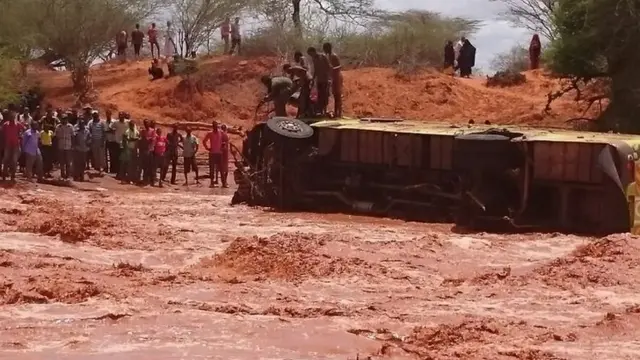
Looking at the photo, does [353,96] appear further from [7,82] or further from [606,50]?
[7,82]

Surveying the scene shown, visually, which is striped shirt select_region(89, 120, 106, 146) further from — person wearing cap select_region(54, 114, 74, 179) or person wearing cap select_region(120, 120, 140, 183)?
person wearing cap select_region(54, 114, 74, 179)

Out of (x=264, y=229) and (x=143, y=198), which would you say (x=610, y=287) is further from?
(x=143, y=198)

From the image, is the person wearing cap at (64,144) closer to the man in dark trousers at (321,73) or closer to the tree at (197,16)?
the man in dark trousers at (321,73)

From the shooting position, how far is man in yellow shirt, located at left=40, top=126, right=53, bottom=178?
1978 cm

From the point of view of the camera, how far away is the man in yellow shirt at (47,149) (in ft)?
64.9

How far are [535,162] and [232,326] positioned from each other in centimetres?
745

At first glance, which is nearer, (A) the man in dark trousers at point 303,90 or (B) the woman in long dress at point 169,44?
(A) the man in dark trousers at point 303,90

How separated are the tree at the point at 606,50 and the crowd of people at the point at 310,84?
7.15m

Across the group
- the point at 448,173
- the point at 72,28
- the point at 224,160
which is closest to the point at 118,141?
the point at 224,160

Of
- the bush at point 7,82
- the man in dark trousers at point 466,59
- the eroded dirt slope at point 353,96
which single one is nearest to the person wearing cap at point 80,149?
the bush at point 7,82

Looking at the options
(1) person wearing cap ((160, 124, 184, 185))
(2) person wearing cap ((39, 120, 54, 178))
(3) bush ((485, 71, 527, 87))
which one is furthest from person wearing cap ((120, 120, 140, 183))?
(3) bush ((485, 71, 527, 87))

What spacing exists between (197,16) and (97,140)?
16.0 meters

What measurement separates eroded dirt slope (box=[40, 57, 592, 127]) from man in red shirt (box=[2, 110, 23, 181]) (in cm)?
1142

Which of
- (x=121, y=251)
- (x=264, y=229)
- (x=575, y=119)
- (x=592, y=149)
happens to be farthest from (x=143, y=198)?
(x=575, y=119)
